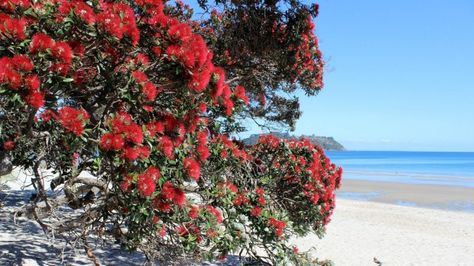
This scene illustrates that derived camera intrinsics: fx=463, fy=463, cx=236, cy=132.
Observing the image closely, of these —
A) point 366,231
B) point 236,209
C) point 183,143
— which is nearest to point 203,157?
point 183,143

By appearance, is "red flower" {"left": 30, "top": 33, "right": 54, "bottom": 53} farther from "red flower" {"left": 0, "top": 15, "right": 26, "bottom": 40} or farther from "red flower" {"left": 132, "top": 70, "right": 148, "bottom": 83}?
"red flower" {"left": 132, "top": 70, "right": 148, "bottom": 83}

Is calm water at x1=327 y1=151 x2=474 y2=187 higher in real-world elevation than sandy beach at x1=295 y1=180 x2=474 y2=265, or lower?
lower

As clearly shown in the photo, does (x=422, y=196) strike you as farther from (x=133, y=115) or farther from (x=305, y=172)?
(x=133, y=115)

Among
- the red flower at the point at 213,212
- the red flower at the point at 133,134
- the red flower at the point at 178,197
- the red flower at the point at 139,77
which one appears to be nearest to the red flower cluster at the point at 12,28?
the red flower at the point at 139,77

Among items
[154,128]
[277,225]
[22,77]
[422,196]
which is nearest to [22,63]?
[22,77]

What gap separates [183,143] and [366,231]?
37.8 ft

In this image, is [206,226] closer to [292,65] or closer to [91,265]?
[91,265]

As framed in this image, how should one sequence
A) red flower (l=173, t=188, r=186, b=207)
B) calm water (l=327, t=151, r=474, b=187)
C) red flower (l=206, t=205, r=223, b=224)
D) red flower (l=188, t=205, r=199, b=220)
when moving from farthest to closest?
calm water (l=327, t=151, r=474, b=187), red flower (l=206, t=205, r=223, b=224), red flower (l=188, t=205, r=199, b=220), red flower (l=173, t=188, r=186, b=207)

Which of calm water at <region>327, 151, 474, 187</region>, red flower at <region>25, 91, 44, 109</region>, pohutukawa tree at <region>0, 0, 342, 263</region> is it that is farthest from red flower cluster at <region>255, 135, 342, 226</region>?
calm water at <region>327, 151, 474, 187</region>

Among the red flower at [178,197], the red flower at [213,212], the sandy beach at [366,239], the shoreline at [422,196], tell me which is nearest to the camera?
the red flower at [178,197]

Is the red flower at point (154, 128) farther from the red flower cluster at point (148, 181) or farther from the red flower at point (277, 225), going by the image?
the red flower at point (277, 225)

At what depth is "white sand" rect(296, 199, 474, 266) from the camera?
10.2m

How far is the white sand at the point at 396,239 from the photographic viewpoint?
33.5ft

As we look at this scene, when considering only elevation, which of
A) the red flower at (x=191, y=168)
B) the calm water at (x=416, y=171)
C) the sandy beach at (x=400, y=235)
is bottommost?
the calm water at (x=416, y=171)
